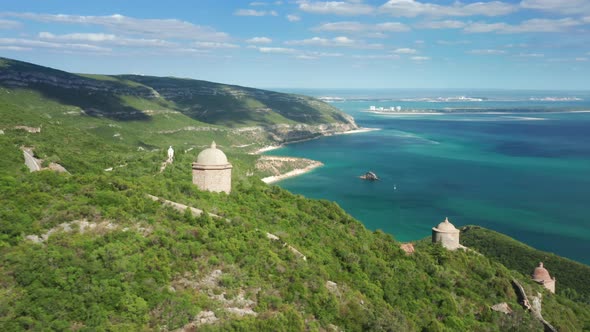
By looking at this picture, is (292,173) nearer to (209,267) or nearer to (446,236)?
(446,236)

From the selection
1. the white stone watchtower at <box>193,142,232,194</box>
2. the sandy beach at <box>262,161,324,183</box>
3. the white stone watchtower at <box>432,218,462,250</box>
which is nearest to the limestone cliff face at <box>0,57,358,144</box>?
the sandy beach at <box>262,161,324,183</box>

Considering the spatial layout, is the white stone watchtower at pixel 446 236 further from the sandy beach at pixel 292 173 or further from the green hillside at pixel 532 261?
the sandy beach at pixel 292 173

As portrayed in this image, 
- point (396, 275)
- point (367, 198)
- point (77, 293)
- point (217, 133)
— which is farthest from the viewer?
point (217, 133)

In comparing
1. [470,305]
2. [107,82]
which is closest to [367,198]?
[470,305]

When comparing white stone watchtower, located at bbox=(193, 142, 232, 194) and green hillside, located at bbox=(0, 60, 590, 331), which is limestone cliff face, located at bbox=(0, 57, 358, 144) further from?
green hillside, located at bbox=(0, 60, 590, 331)

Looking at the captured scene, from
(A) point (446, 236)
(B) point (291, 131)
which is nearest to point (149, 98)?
(B) point (291, 131)

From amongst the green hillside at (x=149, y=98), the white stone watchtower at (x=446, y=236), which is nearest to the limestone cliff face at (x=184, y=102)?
the green hillside at (x=149, y=98)

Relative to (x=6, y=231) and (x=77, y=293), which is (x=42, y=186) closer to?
(x=6, y=231)
